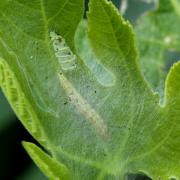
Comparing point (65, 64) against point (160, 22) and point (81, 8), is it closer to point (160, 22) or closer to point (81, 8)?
point (81, 8)

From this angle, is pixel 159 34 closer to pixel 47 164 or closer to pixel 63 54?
pixel 63 54

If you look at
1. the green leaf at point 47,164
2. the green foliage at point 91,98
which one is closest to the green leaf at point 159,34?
the green foliage at point 91,98

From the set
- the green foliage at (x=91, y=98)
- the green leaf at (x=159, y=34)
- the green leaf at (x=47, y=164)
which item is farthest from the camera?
the green leaf at (x=159, y=34)

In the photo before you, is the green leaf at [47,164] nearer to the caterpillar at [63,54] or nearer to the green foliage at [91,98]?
the green foliage at [91,98]

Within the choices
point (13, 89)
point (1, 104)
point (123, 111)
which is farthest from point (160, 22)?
point (13, 89)

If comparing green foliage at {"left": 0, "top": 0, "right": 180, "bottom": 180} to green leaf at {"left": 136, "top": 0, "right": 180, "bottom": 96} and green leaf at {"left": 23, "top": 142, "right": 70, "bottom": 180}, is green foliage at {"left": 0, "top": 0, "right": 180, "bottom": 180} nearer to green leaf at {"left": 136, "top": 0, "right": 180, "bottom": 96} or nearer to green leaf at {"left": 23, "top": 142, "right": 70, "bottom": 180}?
green leaf at {"left": 23, "top": 142, "right": 70, "bottom": 180}

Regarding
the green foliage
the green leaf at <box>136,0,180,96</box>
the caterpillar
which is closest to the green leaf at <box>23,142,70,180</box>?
the green foliage

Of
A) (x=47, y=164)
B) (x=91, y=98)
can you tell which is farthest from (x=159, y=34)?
(x=47, y=164)
